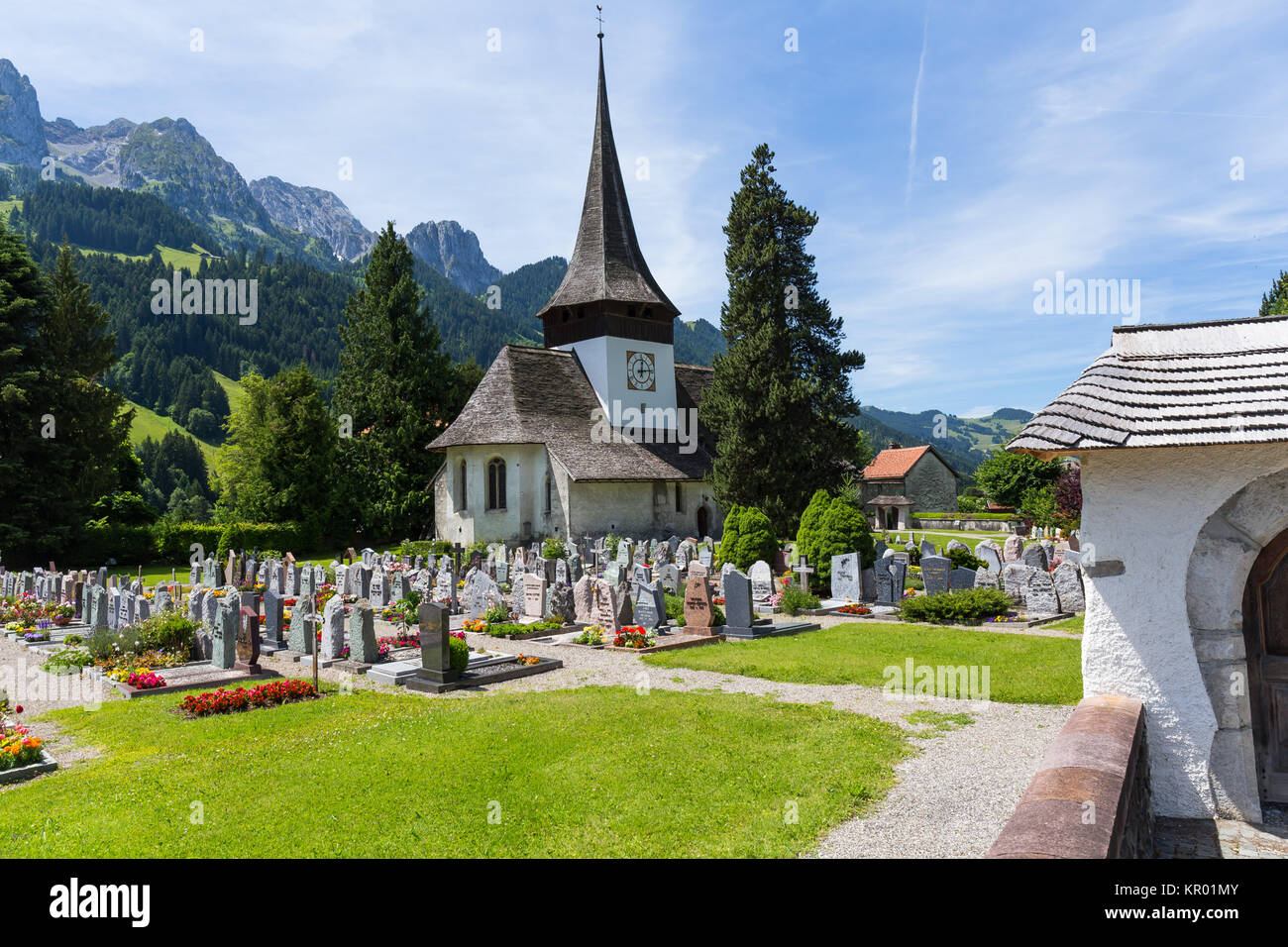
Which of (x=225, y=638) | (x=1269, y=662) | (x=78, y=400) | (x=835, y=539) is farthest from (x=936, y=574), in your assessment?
(x=78, y=400)

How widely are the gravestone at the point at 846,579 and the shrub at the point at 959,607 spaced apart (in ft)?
8.98

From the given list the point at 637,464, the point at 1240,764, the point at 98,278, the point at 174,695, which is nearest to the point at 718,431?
the point at 637,464

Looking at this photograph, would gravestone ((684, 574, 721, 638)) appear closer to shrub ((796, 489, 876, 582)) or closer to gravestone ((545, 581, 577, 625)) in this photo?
gravestone ((545, 581, 577, 625))

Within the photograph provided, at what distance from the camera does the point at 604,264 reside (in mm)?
39281

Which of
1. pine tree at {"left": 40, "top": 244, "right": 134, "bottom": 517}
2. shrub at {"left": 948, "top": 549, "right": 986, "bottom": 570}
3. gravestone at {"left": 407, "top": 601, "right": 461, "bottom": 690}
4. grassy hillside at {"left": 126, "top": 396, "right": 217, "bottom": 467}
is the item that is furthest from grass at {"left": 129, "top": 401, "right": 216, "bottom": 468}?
gravestone at {"left": 407, "top": 601, "right": 461, "bottom": 690}

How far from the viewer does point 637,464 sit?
116 feet

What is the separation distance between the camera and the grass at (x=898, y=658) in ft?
36.5

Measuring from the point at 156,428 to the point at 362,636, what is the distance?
97178 mm

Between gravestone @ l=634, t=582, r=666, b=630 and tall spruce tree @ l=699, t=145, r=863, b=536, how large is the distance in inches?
578

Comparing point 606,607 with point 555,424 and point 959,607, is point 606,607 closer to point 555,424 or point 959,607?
point 959,607

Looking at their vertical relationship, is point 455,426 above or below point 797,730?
above

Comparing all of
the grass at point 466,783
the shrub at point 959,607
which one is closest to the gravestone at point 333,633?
the grass at point 466,783
